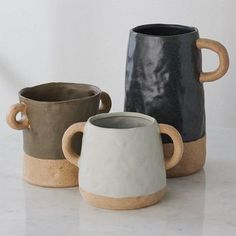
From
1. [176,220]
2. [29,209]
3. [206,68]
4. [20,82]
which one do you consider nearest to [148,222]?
[176,220]

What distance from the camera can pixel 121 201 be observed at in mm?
751

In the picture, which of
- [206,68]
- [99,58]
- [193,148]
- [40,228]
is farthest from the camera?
[99,58]

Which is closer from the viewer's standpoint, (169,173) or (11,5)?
(169,173)

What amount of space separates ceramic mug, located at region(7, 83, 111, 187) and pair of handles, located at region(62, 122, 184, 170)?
0.03 meters

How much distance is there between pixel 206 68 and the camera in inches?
51.5

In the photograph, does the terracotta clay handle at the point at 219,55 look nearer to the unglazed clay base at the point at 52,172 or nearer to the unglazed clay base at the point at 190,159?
the unglazed clay base at the point at 190,159

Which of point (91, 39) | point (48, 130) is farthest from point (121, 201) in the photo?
point (91, 39)

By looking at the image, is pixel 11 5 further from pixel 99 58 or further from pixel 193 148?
pixel 193 148

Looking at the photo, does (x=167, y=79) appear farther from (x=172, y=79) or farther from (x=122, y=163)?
(x=122, y=163)

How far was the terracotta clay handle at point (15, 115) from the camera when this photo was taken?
31.6 inches

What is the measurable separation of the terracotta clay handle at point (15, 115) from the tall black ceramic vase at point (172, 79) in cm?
13

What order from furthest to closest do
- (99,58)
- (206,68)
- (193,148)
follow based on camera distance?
(99,58), (206,68), (193,148)

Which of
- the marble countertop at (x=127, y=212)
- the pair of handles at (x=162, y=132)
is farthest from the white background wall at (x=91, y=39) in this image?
the pair of handles at (x=162, y=132)

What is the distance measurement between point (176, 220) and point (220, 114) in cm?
62
